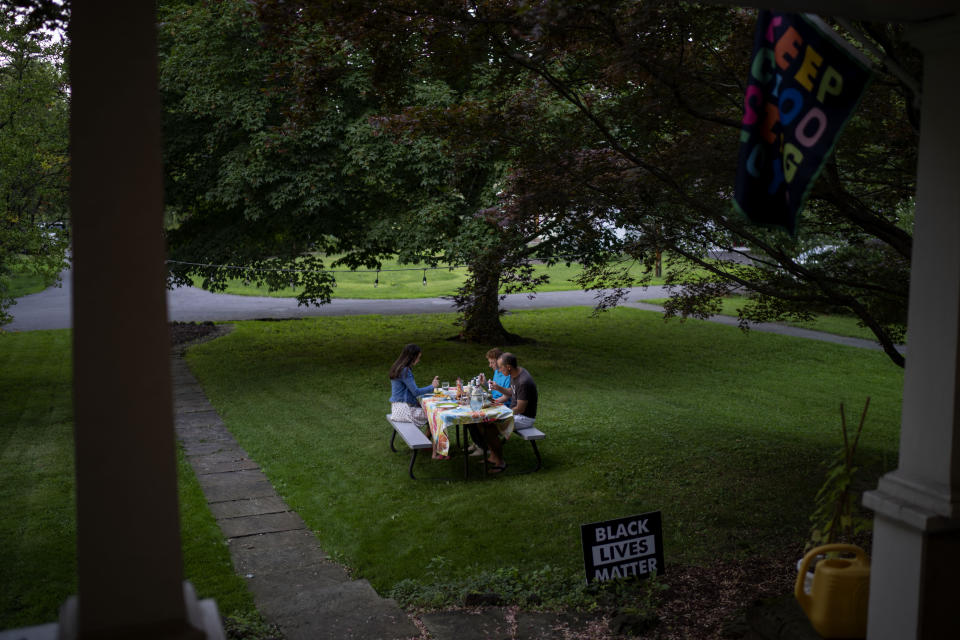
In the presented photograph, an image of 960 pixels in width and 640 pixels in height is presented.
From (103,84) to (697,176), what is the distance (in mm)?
5742

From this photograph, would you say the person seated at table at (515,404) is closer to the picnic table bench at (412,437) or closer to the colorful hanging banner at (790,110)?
the picnic table bench at (412,437)

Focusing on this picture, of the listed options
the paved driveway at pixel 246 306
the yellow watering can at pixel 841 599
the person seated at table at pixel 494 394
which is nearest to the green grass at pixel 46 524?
the person seated at table at pixel 494 394

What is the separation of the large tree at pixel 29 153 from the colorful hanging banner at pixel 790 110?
1087 cm

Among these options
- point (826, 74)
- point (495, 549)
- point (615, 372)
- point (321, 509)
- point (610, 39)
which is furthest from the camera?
point (615, 372)

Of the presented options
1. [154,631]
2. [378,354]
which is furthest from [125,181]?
[378,354]

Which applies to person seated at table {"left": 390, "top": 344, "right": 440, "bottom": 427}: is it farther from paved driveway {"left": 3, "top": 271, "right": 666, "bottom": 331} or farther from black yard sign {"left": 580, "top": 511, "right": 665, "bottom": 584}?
paved driveway {"left": 3, "top": 271, "right": 666, "bottom": 331}

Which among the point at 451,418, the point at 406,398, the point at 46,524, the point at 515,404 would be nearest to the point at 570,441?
the point at 515,404

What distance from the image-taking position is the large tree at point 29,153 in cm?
1163

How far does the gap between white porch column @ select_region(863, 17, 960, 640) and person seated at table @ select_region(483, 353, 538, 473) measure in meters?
5.87

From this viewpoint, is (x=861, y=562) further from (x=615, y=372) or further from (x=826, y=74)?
(x=615, y=372)

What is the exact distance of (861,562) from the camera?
12.8ft

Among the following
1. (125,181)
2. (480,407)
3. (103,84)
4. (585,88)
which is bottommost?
(480,407)

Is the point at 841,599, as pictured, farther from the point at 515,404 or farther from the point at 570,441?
the point at 570,441

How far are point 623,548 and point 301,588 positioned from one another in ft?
8.09
